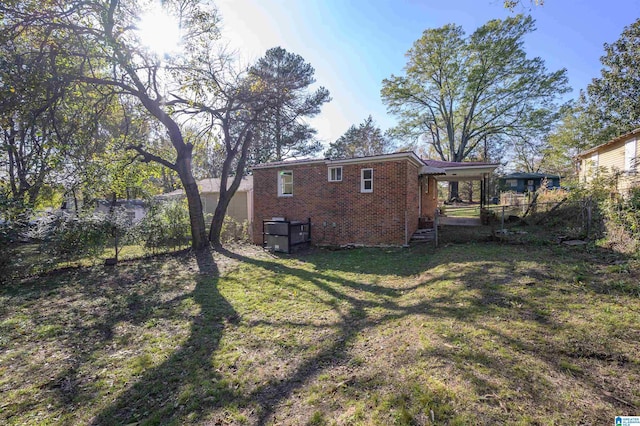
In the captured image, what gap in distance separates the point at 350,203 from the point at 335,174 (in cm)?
136

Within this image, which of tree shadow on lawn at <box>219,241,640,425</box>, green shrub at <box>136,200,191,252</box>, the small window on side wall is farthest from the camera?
the small window on side wall

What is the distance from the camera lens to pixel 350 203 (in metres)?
11.0

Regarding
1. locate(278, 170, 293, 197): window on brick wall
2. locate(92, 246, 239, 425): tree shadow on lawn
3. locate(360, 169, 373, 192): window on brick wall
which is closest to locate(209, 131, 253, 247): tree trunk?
locate(278, 170, 293, 197): window on brick wall

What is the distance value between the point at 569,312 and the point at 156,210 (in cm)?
1255

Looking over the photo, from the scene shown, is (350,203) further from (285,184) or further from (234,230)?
(234,230)

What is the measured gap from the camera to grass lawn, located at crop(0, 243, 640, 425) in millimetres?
2482

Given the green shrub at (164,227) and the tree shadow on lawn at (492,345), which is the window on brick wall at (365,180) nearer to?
the tree shadow on lawn at (492,345)

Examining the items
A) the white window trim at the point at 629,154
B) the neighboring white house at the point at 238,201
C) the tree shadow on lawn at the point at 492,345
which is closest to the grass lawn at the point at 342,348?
the tree shadow on lawn at the point at 492,345

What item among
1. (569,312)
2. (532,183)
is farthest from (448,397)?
Result: (532,183)

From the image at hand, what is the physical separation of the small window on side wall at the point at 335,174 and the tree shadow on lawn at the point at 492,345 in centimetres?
594

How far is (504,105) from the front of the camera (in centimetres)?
2459

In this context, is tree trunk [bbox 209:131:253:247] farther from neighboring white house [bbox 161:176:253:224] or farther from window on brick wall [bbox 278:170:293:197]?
neighboring white house [bbox 161:176:253:224]

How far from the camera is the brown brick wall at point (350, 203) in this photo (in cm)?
1018

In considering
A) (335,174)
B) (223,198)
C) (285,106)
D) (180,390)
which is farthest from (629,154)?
(180,390)
